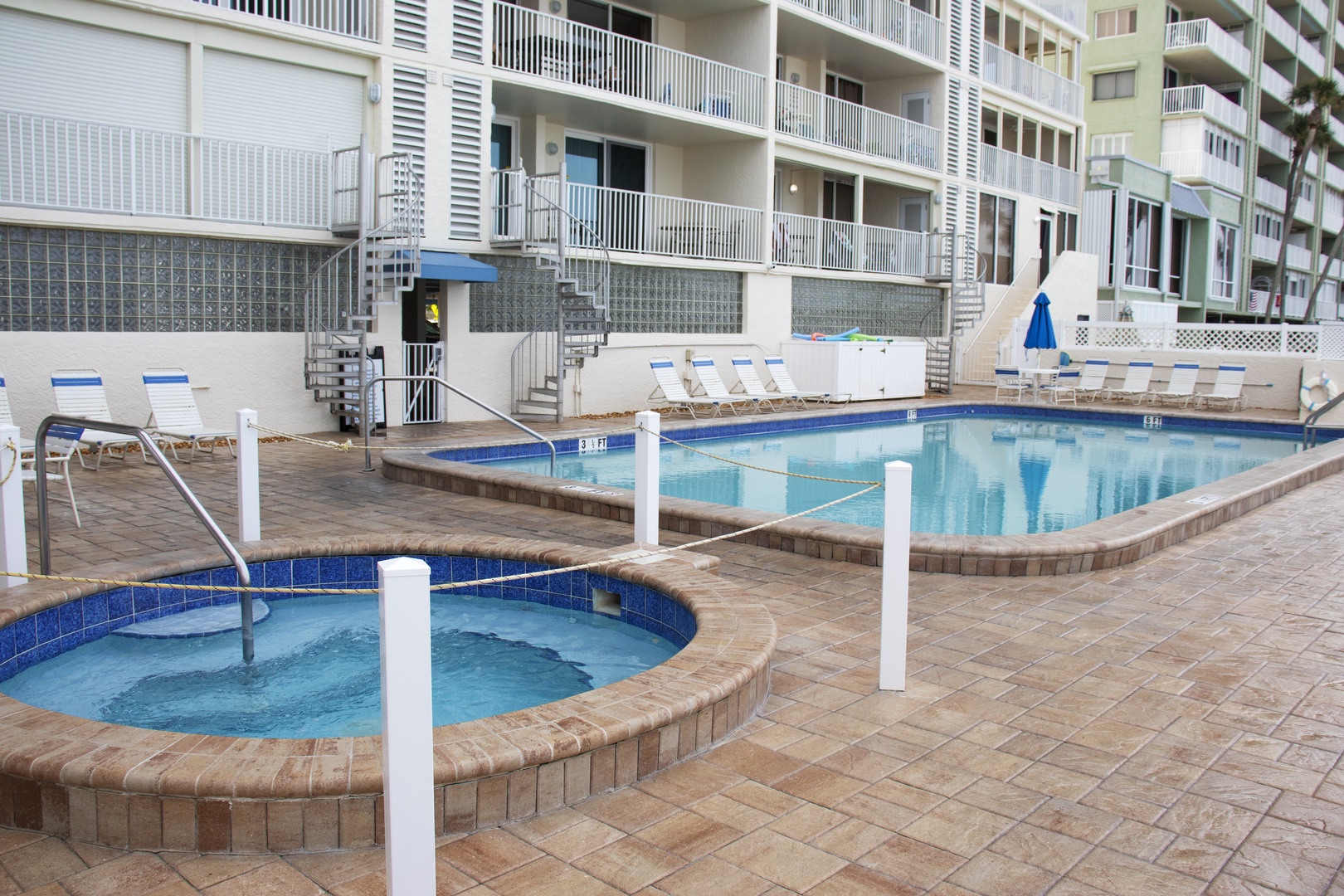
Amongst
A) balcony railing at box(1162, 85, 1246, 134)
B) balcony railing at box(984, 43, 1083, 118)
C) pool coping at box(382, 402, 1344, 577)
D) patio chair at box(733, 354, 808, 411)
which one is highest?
balcony railing at box(1162, 85, 1246, 134)

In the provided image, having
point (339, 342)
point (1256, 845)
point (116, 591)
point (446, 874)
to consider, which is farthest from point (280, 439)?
point (1256, 845)

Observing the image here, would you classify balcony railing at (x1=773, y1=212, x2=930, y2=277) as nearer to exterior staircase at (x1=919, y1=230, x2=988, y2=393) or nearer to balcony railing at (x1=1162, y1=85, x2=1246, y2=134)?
exterior staircase at (x1=919, y1=230, x2=988, y2=393)

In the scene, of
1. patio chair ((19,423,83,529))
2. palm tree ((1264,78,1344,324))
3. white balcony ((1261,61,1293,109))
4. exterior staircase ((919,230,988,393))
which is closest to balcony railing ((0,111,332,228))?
patio chair ((19,423,83,529))

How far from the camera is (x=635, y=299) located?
16156mm

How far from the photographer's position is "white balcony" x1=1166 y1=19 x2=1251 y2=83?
3216 centimetres

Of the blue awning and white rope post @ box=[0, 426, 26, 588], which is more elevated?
the blue awning

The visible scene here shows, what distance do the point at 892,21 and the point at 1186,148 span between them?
16383mm

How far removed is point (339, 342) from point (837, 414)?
7180 millimetres

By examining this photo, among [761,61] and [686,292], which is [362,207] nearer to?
[686,292]

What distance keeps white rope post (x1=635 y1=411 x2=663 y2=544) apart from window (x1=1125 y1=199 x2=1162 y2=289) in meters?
26.0

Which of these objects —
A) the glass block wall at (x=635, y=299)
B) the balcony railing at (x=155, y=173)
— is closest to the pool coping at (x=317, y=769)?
the balcony railing at (x=155, y=173)

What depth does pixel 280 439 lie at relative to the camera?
12.0m

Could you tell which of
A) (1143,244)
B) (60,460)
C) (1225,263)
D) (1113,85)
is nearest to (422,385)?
(60,460)

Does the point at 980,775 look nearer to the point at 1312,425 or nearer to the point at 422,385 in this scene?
the point at 422,385
